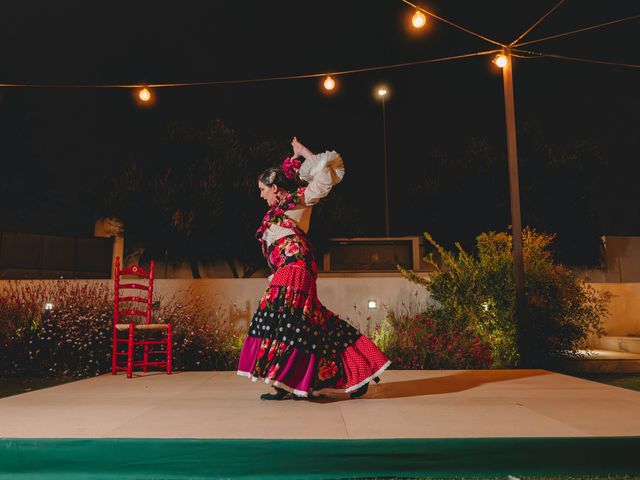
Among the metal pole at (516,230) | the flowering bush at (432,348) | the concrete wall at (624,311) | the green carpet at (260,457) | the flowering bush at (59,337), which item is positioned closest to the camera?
the green carpet at (260,457)

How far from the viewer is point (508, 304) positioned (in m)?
7.04

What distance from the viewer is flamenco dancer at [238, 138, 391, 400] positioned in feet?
10.9

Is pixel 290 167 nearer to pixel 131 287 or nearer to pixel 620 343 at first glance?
pixel 131 287

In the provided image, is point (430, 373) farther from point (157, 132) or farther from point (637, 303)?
point (157, 132)

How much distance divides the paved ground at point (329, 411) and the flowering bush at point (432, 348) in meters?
1.73

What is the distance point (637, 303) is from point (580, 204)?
7.96m

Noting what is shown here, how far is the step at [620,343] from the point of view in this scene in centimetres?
806

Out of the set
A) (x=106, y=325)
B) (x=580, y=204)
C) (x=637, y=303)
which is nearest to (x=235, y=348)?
(x=106, y=325)

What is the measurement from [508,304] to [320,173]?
4631 millimetres

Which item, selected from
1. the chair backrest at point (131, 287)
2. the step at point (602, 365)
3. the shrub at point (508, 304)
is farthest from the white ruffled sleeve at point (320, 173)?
the step at point (602, 365)

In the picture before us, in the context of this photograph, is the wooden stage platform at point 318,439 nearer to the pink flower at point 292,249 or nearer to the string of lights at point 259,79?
the pink flower at point 292,249

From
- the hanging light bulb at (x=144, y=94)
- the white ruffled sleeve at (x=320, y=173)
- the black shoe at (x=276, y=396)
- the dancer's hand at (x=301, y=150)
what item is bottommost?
the black shoe at (x=276, y=396)

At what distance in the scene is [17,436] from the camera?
7.53 feet

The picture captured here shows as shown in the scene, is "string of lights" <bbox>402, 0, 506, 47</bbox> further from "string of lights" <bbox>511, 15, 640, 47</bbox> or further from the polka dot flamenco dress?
the polka dot flamenco dress
